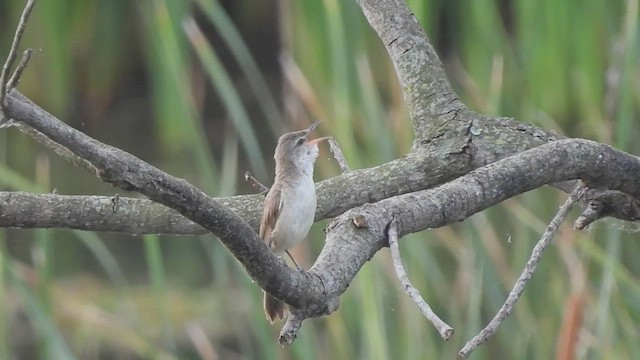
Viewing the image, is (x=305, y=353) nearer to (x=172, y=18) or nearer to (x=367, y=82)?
(x=367, y=82)

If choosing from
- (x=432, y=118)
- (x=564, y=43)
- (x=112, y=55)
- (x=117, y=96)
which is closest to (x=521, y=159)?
(x=432, y=118)

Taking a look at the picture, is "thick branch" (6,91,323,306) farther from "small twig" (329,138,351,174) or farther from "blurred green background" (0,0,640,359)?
"blurred green background" (0,0,640,359)

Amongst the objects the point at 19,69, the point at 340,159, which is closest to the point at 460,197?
the point at 340,159

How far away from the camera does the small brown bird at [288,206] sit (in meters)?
0.90

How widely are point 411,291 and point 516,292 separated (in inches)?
3.9

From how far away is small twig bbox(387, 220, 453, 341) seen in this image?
598 millimetres

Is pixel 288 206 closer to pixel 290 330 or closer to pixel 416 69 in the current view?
pixel 416 69

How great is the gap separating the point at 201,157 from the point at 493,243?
538mm

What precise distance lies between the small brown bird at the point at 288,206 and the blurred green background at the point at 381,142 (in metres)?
0.23

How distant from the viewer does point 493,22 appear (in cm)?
147

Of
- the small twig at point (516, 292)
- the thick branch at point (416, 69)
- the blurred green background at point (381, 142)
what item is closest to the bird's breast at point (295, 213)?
the thick branch at point (416, 69)

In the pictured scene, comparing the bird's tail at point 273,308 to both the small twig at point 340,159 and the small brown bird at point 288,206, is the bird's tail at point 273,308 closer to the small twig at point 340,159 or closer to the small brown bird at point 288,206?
the small brown bird at point 288,206

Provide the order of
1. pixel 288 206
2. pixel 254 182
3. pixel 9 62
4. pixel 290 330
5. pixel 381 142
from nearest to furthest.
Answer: pixel 9 62, pixel 290 330, pixel 254 182, pixel 288 206, pixel 381 142

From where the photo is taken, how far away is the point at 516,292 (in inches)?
27.9
